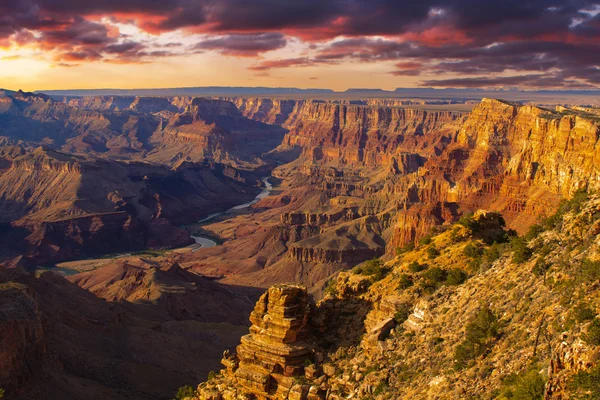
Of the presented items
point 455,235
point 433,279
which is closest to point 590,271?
point 433,279

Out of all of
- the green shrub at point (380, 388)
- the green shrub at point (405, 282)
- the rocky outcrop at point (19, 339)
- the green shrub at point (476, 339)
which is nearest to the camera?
the green shrub at point (476, 339)

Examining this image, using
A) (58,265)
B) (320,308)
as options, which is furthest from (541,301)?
(58,265)

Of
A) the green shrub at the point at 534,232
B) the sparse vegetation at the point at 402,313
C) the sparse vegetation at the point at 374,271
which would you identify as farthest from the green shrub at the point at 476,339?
the sparse vegetation at the point at 374,271

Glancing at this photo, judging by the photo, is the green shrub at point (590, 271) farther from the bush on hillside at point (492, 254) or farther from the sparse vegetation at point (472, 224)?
the sparse vegetation at point (472, 224)

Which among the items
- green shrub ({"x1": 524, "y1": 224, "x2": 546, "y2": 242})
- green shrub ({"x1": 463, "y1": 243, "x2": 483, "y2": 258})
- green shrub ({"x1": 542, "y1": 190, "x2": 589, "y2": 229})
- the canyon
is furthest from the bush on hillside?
green shrub ({"x1": 542, "y1": 190, "x2": 589, "y2": 229})

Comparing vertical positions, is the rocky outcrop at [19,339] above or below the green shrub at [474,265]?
below

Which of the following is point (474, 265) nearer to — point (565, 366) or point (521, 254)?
point (521, 254)
